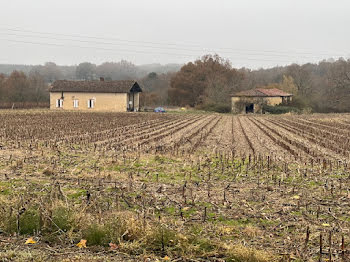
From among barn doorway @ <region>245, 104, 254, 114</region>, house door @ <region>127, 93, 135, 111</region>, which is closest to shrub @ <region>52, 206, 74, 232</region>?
house door @ <region>127, 93, 135, 111</region>

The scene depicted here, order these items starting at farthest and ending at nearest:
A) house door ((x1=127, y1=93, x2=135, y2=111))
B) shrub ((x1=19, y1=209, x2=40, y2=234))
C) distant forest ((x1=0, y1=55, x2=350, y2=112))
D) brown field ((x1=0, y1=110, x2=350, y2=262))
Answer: distant forest ((x1=0, y1=55, x2=350, y2=112))
house door ((x1=127, y1=93, x2=135, y2=111))
shrub ((x1=19, y1=209, x2=40, y2=234))
brown field ((x1=0, y1=110, x2=350, y2=262))

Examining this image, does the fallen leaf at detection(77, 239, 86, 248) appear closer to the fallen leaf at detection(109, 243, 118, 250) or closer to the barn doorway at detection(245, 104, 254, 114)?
the fallen leaf at detection(109, 243, 118, 250)

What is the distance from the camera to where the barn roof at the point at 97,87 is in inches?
2251

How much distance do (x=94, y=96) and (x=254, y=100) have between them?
24.9m

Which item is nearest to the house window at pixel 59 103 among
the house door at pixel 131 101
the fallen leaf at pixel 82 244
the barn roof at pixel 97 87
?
the barn roof at pixel 97 87

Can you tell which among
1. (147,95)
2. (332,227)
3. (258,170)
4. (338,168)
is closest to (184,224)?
(332,227)

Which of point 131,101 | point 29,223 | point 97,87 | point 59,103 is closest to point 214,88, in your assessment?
point 131,101

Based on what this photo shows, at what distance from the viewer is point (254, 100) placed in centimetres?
5853

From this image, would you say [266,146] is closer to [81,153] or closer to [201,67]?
[81,153]

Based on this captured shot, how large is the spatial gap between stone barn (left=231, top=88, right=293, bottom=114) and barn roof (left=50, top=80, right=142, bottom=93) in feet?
54.4

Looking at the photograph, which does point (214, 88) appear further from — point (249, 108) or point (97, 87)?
point (97, 87)

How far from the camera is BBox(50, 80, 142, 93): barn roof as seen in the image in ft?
188

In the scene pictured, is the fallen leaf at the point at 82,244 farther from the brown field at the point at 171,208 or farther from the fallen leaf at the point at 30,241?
the fallen leaf at the point at 30,241

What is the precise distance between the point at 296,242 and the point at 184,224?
5.88 feet
